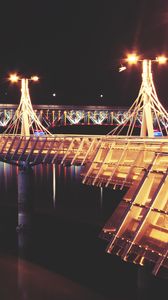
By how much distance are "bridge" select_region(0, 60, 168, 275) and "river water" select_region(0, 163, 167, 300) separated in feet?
6.15

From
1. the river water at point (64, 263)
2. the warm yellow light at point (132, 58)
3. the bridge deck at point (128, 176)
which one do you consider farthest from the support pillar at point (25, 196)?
the warm yellow light at point (132, 58)

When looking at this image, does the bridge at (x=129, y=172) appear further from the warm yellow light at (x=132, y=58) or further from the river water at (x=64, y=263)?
the river water at (x=64, y=263)

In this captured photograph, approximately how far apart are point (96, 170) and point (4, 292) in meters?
6.21

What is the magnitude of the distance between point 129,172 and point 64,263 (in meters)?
8.87

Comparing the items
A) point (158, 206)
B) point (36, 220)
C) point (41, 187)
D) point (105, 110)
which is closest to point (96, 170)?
point (158, 206)

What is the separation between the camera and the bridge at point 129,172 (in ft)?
55.5

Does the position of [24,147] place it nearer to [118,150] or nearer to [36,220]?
[36,220]

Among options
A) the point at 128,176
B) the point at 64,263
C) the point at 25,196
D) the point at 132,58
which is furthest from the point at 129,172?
the point at 25,196

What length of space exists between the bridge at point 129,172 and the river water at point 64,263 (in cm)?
187

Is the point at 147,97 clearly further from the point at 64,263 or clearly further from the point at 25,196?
the point at 25,196

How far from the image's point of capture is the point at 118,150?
2878 centimetres

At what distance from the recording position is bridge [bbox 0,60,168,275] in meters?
16.9

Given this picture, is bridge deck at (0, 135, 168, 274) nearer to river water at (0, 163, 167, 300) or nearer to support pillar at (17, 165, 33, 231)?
support pillar at (17, 165, 33, 231)

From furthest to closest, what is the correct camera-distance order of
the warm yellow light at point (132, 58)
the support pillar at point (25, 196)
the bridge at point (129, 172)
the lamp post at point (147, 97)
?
the support pillar at point (25, 196), the lamp post at point (147, 97), the warm yellow light at point (132, 58), the bridge at point (129, 172)
